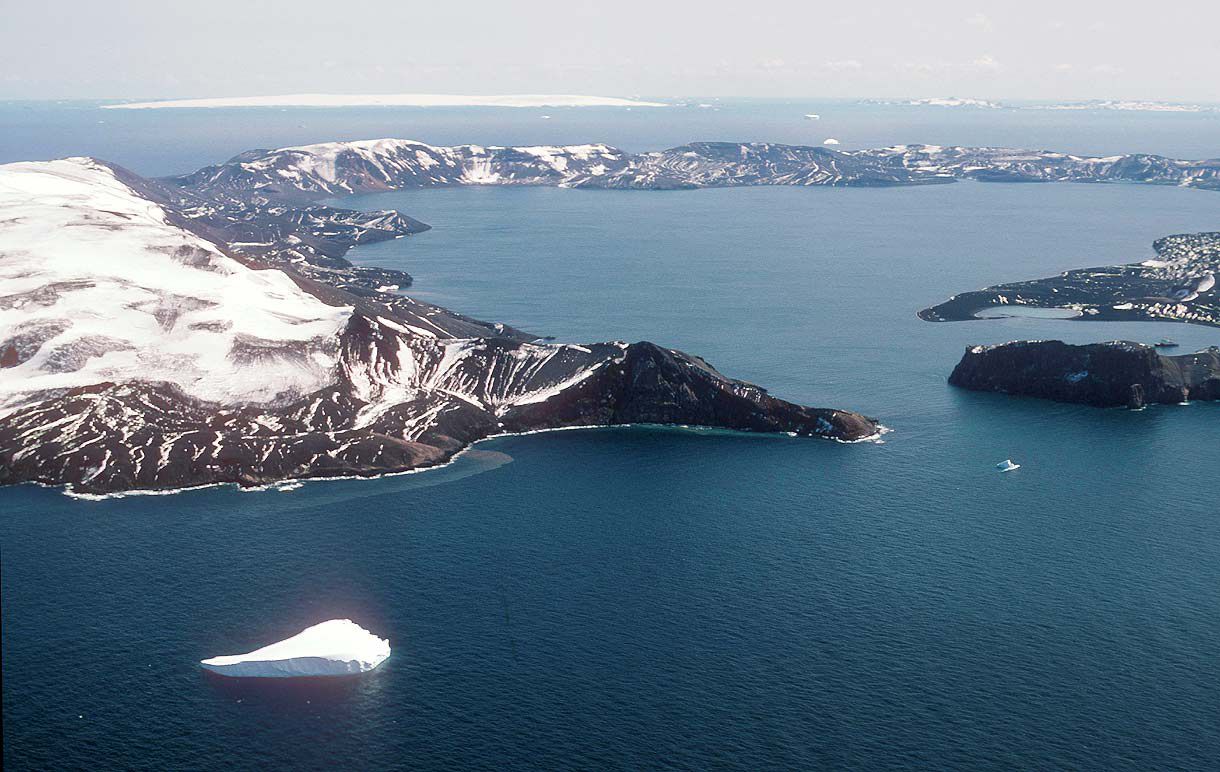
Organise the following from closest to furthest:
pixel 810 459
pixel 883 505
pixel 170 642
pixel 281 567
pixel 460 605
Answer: pixel 170 642
pixel 460 605
pixel 281 567
pixel 883 505
pixel 810 459

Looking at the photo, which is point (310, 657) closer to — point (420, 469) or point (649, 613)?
point (649, 613)

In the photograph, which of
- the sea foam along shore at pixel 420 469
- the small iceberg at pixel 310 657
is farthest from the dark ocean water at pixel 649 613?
the sea foam along shore at pixel 420 469

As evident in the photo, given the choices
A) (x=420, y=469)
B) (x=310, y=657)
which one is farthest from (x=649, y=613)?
(x=420, y=469)

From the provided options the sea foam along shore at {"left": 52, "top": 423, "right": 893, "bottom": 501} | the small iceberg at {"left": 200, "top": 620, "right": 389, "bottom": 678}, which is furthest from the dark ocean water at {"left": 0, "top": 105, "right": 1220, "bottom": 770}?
the sea foam along shore at {"left": 52, "top": 423, "right": 893, "bottom": 501}

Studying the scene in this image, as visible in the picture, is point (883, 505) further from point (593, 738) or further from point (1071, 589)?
point (593, 738)

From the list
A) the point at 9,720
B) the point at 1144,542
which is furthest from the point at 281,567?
the point at 1144,542

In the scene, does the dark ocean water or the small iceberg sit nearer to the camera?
the dark ocean water

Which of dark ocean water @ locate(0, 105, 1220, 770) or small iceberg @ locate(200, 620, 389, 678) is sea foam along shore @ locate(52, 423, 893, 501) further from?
small iceberg @ locate(200, 620, 389, 678)
